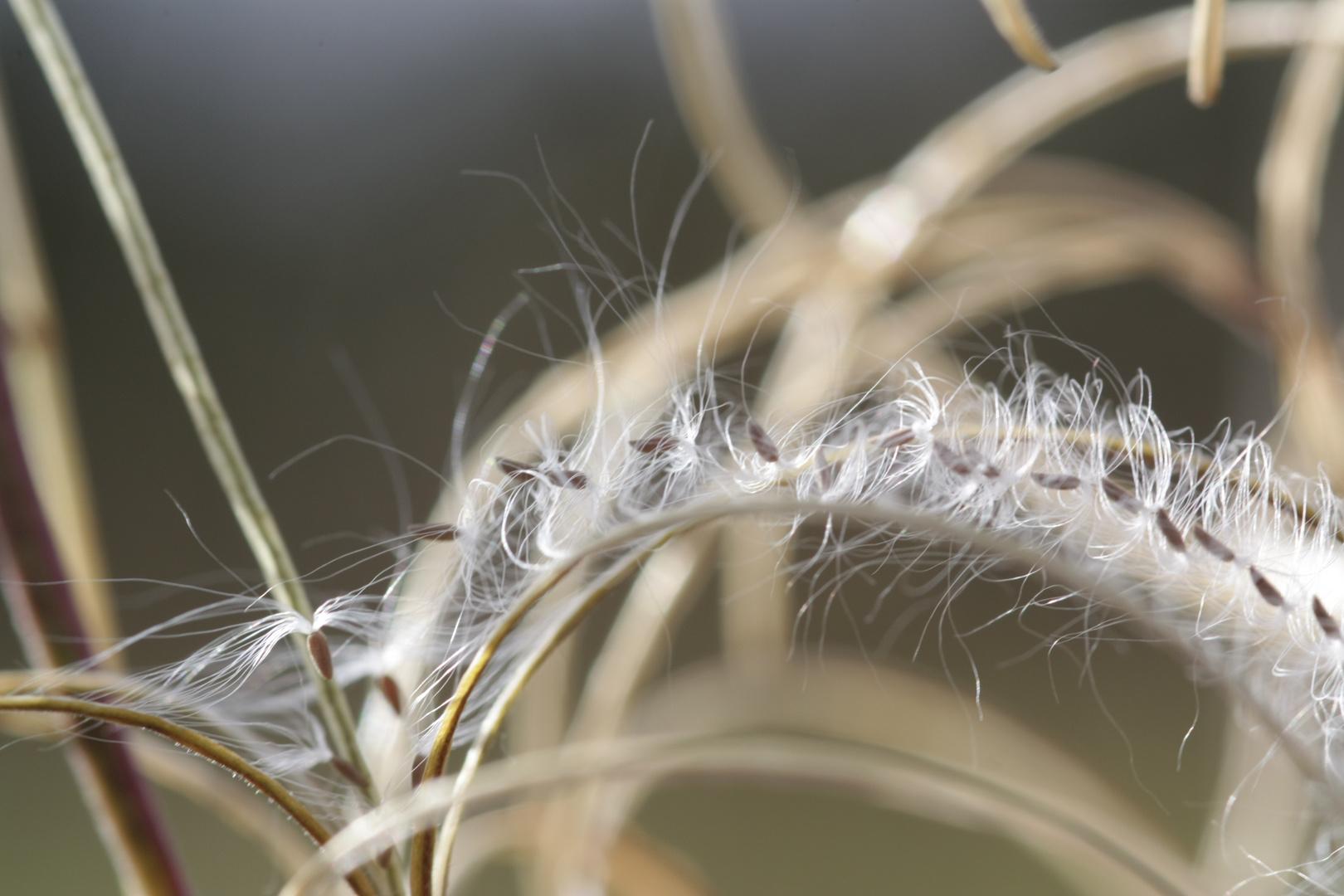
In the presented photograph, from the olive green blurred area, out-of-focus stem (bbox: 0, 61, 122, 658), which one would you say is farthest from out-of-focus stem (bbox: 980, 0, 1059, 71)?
the olive green blurred area

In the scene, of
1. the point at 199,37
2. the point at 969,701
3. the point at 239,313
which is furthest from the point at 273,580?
the point at 239,313

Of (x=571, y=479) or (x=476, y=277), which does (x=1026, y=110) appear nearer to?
(x=571, y=479)

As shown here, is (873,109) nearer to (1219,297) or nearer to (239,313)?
(239,313)

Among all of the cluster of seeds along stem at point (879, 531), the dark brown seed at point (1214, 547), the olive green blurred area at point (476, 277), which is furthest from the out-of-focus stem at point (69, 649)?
the olive green blurred area at point (476, 277)

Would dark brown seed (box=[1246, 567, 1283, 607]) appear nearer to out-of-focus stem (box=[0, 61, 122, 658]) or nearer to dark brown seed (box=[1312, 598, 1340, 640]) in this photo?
dark brown seed (box=[1312, 598, 1340, 640])

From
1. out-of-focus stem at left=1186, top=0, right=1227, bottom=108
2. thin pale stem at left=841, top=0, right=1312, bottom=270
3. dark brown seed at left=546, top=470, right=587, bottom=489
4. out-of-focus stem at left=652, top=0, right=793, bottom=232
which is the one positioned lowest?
dark brown seed at left=546, top=470, right=587, bottom=489

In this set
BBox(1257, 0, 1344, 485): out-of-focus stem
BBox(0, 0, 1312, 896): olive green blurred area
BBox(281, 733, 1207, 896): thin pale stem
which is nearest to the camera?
BBox(281, 733, 1207, 896): thin pale stem

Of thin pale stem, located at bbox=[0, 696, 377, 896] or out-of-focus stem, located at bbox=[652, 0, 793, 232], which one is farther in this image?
out-of-focus stem, located at bbox=[652, 0, 793, 232]
